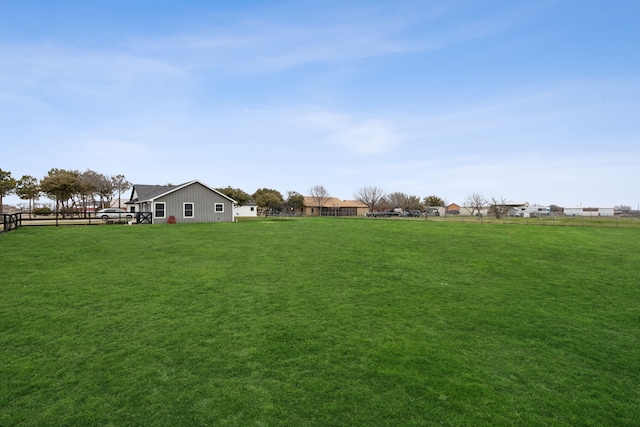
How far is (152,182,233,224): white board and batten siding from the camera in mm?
34406

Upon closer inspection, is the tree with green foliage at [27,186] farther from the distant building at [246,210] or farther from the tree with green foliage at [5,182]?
the distant building at [246,210]

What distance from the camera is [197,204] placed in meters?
35.8

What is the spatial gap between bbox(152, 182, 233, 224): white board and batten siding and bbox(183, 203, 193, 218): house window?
4.1 inches

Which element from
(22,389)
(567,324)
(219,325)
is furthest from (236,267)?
(567,324)

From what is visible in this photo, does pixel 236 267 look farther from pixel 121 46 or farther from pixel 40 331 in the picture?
pixel 121 46

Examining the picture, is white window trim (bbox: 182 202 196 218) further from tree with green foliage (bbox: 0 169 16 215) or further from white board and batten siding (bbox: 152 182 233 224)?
tree with green foliage (bbox: 0 169 16 215)

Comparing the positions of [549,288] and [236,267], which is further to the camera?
[236,267]

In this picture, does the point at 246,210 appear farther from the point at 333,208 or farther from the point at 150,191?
the point at 333,208

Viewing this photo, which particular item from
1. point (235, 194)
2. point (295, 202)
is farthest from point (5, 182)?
point (295, 202)

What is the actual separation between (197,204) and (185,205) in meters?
1.23

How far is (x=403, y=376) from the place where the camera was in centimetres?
556

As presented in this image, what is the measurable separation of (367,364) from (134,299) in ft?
22.6

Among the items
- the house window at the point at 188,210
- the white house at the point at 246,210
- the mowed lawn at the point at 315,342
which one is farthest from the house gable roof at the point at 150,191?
the white house at the point at 246,210

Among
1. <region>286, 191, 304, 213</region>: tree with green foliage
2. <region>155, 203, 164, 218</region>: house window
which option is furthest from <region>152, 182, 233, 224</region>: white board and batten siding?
<region>286, 191, 304, 213</region>: tree with green foliage
